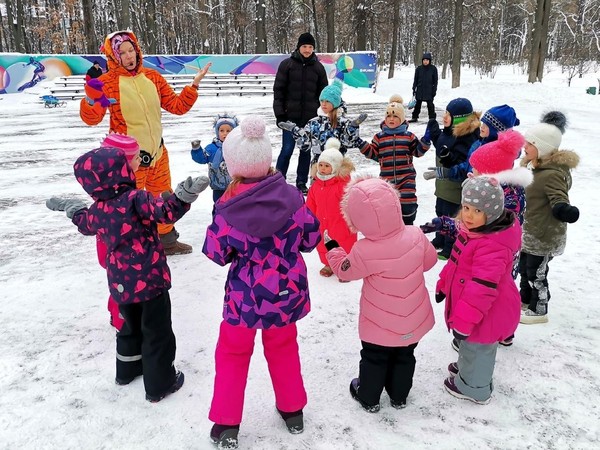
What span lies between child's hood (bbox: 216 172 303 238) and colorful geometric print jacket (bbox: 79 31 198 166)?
2.46m

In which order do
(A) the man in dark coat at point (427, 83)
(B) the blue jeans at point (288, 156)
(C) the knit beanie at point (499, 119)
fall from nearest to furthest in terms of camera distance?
(C) the knit beanie at point (499, 119) → (B) the blue jeans at point (288, 156) → (A) the man in dark coat at point (427, 83)

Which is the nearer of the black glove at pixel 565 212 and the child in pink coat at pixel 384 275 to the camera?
the child in pink coat at pixel 384 275

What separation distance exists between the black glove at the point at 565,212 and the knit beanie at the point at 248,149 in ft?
6.69

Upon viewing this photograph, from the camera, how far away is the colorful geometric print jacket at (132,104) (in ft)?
13.3

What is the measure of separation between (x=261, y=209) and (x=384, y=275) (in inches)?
30.2

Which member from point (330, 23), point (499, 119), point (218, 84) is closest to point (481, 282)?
point (499, 119)

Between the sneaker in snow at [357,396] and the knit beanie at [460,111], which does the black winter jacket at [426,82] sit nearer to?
the knit beanie at [460,111]

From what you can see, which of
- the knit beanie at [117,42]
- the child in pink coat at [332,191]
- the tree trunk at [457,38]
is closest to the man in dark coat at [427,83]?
the tree trunk at [457,38]

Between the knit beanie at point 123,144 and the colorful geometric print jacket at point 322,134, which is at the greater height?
the knit beanie at point 123,144

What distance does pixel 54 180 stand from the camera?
775 centimetres

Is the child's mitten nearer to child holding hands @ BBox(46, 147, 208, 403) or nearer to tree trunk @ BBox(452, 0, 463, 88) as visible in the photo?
child holding hands @ BBox(46, 147, 208, 403)

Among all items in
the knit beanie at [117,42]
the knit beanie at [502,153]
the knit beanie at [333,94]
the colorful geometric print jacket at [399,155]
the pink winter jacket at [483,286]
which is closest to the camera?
the pink winter jacket at [483,286]

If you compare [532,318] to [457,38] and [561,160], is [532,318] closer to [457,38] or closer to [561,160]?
[561,160]

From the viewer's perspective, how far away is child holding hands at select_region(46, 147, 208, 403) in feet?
7.84
